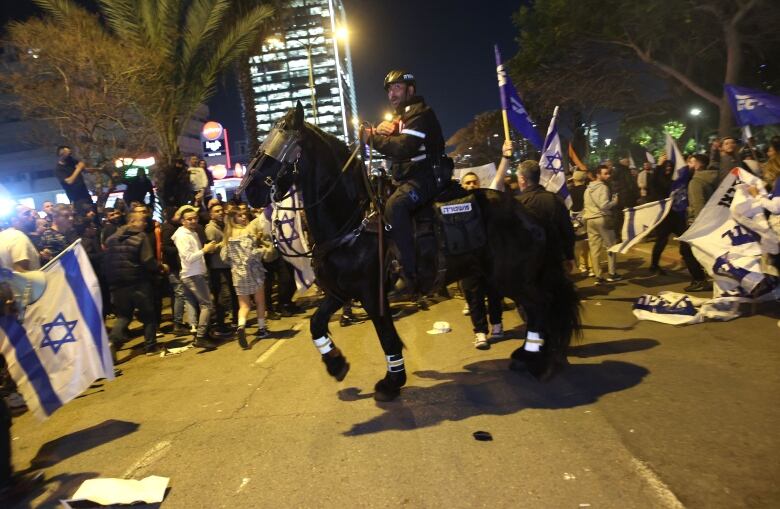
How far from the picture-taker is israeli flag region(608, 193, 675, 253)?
8.91m

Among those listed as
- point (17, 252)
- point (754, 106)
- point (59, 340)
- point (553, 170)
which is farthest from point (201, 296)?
point (754, 106)

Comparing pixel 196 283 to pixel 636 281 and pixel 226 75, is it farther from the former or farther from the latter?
pixel 226 75

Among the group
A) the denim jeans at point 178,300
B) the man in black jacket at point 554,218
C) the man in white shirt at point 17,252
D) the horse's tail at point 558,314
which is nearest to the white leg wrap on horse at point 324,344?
the horse's tail at point 558,314

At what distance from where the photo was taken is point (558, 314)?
5.11m

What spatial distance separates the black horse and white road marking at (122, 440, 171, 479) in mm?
1552

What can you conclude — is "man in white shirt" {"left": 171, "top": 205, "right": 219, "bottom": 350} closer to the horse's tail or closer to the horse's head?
the horse's head

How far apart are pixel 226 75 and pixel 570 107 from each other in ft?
53.2

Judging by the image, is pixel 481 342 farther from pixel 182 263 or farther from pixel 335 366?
pixel 182 263

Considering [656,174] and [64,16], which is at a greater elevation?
[64,16]

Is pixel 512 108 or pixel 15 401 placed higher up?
pixel 512 108

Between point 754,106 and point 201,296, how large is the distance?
9.52 m

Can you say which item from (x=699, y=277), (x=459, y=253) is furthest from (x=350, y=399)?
(x=699, y=277)

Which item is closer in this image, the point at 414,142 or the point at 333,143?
the point at 414,142

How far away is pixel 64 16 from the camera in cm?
1317
